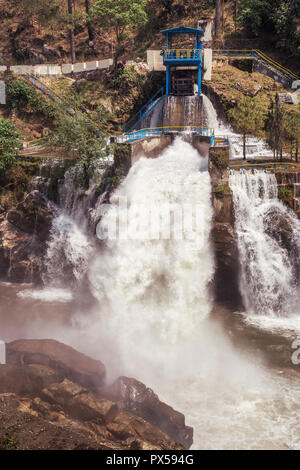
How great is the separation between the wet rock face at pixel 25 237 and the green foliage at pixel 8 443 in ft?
56.8

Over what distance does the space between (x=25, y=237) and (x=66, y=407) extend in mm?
17732

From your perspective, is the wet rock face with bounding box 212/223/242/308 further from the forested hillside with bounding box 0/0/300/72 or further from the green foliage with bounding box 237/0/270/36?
the green foliage with bounding box 237/0/270/36

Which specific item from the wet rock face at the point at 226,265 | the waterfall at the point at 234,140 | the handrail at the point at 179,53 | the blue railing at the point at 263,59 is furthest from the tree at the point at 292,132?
the blue railing at the point at 263,59

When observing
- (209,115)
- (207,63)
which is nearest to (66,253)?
(209,115)

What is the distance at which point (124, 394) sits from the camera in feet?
57.9

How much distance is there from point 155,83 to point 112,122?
6.50 meters

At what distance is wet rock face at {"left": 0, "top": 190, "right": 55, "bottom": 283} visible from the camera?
100ft

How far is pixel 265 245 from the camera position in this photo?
84.5 ft

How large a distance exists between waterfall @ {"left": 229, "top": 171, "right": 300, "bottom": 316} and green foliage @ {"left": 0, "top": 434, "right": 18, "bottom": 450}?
664 inches

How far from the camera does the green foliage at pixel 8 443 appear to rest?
44.3 ft

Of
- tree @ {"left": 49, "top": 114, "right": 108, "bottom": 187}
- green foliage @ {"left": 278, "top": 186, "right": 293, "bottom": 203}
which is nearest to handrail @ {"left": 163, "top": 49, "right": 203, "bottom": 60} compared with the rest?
tree @ {"left": 49, "top": 114, "right": 108, "bottom": 187}

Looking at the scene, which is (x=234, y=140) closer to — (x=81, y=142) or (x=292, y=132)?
(x=292, y=132)
